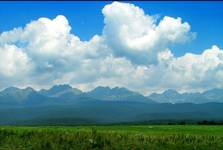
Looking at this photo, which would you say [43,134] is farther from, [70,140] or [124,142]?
[124,142]

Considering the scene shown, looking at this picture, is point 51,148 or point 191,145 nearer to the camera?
point 51,148

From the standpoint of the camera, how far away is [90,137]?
36969 mm

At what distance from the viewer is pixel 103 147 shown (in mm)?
34781

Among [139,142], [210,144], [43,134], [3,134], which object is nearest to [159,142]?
[139,142]

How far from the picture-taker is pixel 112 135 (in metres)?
38.2

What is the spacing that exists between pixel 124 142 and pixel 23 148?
7.57 metres

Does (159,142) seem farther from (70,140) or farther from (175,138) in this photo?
(70,140)

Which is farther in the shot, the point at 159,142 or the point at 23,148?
the point at 159,142

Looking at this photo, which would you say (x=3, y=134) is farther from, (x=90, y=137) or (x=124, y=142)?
(x=124, y=142)

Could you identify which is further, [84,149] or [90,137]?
[90,137]

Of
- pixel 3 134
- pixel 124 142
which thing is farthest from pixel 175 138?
pixel 3 134

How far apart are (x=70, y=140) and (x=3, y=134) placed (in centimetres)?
647

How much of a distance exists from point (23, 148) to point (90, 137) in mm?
5418

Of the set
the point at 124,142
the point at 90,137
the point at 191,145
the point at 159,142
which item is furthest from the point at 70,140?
the point at 191,145
